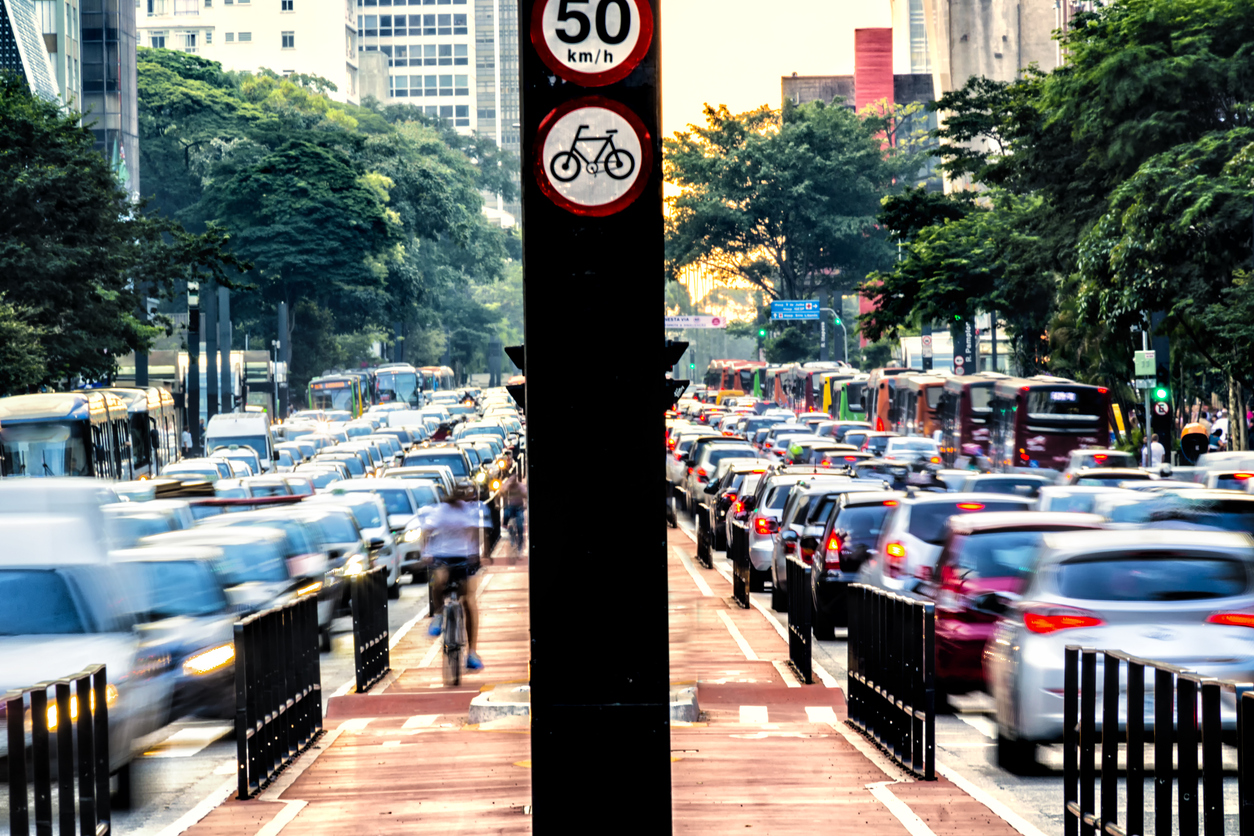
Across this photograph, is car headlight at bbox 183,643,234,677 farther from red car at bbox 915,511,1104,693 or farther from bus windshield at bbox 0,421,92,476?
bus windshield at bbox 0,421,92,476

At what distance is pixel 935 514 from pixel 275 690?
23.2 ft

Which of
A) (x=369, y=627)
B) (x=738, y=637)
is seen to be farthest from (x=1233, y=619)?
(x=738, y=637)

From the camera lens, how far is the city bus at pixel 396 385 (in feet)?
329

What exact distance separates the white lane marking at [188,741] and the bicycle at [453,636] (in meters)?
2.88

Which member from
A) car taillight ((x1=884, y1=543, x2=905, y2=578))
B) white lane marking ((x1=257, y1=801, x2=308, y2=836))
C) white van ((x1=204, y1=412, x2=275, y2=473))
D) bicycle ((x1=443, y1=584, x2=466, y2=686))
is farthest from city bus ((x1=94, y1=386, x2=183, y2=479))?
white lane marking ((x1=257, y1=801, x2=308, y2=836))

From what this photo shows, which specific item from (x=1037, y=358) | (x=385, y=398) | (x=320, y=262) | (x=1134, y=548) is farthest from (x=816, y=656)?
(x=385, y=398)

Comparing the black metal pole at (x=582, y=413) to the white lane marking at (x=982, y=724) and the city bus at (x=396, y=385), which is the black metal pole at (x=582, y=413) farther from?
the city bus at (x=396, y=385)

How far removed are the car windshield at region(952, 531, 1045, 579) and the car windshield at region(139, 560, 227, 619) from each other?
622cm

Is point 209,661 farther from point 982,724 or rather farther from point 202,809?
point 982,724

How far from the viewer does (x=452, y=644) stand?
51.1 ft

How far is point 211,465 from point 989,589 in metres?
23.6

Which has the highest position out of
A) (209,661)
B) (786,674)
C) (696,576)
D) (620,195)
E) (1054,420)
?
(620,195)

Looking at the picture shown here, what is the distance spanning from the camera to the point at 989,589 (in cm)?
1246

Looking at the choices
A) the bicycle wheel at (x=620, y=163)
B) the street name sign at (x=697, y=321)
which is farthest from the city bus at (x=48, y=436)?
the street name sign at (x=697, y=321)
